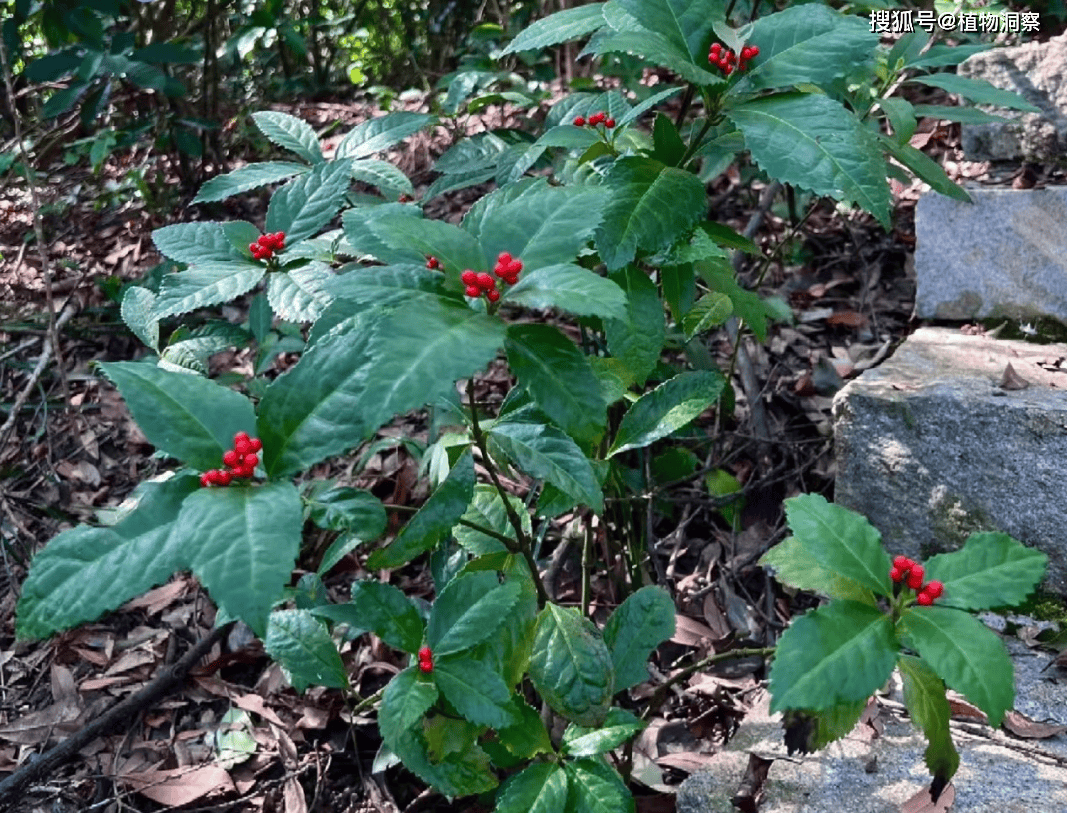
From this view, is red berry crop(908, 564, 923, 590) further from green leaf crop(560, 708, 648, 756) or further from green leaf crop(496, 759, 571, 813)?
green leaf crop(496, 759, 571, 813)

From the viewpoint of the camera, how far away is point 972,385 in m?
2.31

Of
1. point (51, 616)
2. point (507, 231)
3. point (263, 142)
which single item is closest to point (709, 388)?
point (507, 231)

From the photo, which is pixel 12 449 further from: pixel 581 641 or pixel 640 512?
pixel 581 641

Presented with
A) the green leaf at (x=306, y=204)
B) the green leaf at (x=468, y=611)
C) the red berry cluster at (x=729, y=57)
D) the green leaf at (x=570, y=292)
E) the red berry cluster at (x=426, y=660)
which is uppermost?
the red berry cluster at (x=729, y=57)

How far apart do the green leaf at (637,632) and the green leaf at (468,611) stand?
28 cm

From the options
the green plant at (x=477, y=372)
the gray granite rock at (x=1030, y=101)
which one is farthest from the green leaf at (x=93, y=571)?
the gray granite rock at (x=1030, y=101)

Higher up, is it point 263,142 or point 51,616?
point 51,616

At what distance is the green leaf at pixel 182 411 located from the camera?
111 cm

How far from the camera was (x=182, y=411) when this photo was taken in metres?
1.13

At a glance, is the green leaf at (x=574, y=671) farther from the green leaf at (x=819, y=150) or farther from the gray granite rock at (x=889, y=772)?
the green leaf at (x=819, y=150)

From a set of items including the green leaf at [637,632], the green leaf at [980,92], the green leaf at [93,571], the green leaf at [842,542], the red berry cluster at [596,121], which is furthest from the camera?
the green leaf at [980,92]

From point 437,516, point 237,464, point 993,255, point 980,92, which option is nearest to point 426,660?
point 437,516

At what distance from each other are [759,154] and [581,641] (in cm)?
75

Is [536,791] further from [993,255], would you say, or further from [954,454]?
[993,255]
